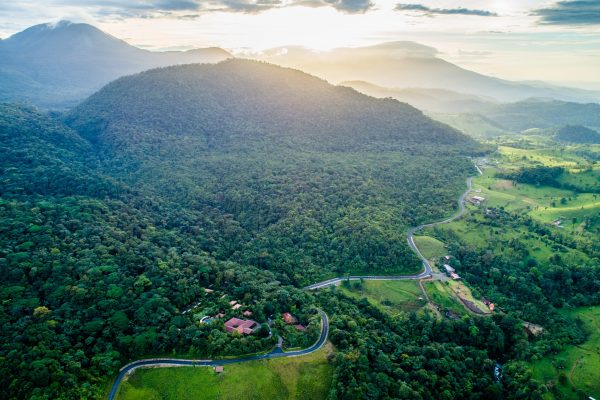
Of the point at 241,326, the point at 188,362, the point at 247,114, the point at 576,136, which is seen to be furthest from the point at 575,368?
the point at 576,136

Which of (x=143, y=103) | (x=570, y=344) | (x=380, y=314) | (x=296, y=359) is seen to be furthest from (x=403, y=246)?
(x=143, y=103)

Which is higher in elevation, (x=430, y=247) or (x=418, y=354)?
(x=430, y=247)

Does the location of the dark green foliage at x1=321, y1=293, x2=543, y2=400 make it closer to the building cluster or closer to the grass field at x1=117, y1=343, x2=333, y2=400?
the grass field at x1=117, y1=343, x2=333, y2=400

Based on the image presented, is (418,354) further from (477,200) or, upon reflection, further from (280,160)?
(280,160)

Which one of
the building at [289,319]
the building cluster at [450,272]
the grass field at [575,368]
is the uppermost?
the building at [289,319]

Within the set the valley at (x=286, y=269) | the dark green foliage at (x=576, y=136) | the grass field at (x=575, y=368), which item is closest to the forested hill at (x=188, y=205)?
the valley at (x=286, y=269)

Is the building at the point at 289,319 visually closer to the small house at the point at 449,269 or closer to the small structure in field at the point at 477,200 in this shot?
the small house at the point at 449,269
